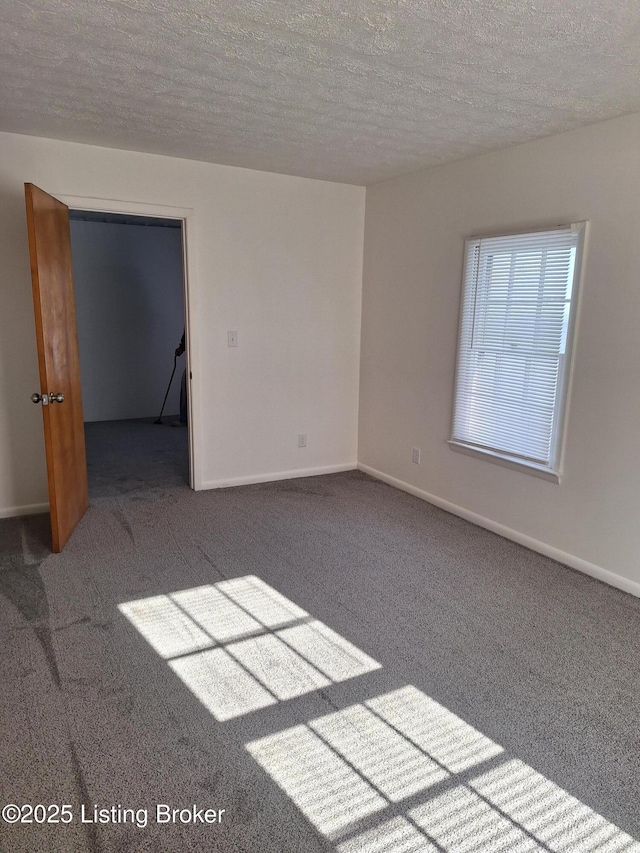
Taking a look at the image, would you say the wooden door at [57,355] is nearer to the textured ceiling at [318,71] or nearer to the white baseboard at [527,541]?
the textured ceiling at [318,71]

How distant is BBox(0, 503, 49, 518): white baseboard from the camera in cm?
372

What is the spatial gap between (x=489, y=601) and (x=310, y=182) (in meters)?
3.35

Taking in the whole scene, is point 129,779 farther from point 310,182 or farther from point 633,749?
point 310,182

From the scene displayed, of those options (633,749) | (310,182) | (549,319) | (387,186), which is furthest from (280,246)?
(633,749)

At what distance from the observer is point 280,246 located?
4324mm

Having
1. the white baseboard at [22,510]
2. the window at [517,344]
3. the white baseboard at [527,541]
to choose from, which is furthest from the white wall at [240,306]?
the window at [517,344]

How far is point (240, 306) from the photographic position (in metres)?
4.26

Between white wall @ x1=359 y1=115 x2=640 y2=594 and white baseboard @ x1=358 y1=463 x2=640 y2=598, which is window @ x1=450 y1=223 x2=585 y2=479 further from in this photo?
white baseboard @ x1=358 y1=463 x2=640 y2=598

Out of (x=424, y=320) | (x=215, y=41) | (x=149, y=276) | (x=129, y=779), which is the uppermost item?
(x=215, y=41)

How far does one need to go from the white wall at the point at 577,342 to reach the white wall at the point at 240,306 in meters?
0.28

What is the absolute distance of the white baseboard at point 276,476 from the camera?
14.5ft

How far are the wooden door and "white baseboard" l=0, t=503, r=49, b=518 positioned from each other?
0.32 metres

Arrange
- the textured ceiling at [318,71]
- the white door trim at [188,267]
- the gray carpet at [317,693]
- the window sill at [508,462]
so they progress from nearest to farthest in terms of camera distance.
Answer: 1. the gray carpet at [317,693]
2. the textured ceiling at [318,71]
3. the window sill at [508,462]
4. the white door trim at [188,267]

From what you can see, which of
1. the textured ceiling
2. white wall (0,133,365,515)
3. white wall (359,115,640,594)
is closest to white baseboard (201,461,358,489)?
white wall (0,133,365,515)
